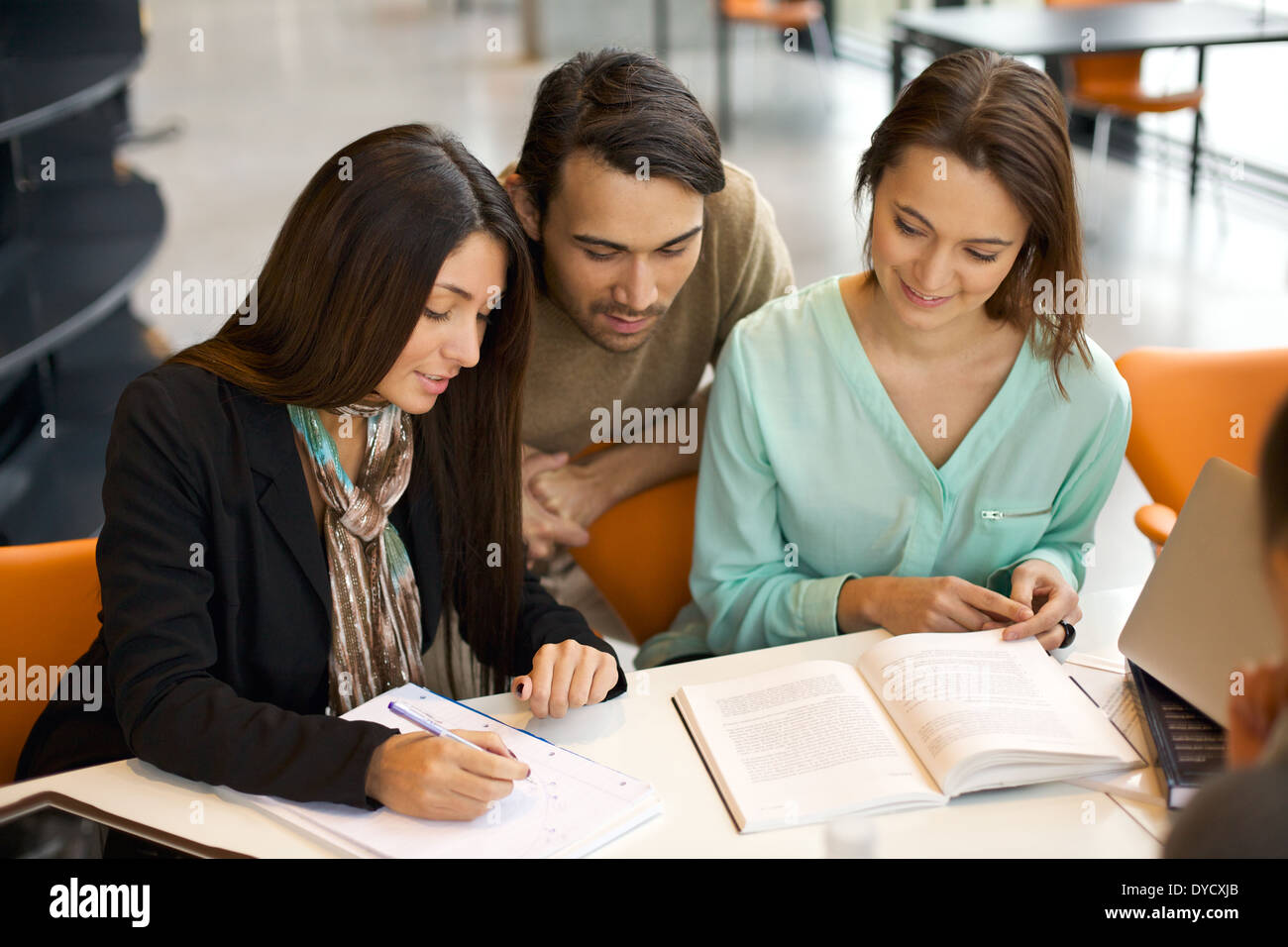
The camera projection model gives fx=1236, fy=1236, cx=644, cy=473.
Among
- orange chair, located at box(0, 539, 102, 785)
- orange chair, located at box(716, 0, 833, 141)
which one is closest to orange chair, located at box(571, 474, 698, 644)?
orange chair, located at box(0, 539, 102, 785)

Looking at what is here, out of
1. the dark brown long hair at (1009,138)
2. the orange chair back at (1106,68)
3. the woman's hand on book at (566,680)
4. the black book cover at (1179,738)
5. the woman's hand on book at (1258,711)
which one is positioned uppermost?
the orange chair back at (1106,68)

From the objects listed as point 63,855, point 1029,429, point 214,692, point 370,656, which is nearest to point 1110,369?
point 1029,429

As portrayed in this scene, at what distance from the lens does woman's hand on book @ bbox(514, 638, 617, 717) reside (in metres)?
1.45

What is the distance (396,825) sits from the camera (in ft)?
4.11

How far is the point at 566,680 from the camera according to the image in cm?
146

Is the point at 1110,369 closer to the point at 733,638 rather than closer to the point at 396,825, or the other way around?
the point at 733,638

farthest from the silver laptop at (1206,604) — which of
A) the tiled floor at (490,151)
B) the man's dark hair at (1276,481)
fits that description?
the tiled floor at (490,151)

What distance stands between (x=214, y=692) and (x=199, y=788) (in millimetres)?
103

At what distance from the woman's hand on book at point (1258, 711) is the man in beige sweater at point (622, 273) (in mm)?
1196

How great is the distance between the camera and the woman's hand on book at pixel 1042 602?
155cm

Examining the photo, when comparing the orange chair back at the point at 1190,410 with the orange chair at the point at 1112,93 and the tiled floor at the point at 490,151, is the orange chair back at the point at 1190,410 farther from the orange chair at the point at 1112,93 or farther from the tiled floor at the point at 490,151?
the orange chair at the point at 1112,93

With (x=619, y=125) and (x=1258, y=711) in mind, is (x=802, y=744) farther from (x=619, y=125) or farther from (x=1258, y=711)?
(x=619, y=125)

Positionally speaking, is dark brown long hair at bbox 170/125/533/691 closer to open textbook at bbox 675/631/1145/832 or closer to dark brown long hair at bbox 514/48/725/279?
dark brown long hair at bbox 514/48/725/279

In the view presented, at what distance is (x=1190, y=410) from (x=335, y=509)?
1478 millimetres
